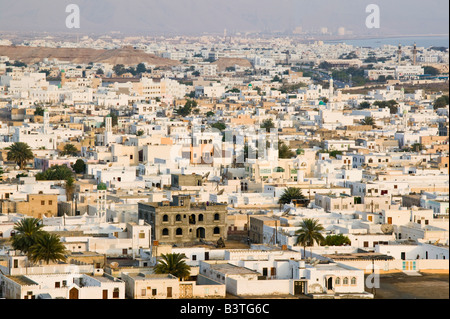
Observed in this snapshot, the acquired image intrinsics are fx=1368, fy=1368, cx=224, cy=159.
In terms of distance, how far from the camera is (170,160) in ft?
98.9

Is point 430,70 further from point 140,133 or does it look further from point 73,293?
point 73,293

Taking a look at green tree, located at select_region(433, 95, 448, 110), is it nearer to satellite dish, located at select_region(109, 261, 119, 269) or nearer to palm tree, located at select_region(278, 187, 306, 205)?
palm tree, located at select_region(278, 187, 306, 205)

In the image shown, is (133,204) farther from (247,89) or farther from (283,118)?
(247,89)

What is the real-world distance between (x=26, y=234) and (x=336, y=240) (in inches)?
169

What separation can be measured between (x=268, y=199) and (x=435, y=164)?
747 cm

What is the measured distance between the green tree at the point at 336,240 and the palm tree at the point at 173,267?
292cm

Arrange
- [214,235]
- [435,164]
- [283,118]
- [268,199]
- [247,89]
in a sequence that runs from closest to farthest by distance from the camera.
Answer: [214,235] < [268,199] < [435,164] < [283,118] < [247,89]

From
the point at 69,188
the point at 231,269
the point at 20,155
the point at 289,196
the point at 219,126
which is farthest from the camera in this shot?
the point at 219,126

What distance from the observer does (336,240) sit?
62.5 feet

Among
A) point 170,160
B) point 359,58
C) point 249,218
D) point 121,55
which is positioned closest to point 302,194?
point 249,218

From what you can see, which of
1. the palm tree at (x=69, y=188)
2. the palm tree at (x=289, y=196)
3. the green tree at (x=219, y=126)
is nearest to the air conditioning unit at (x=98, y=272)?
the palm tree at (x=289, y=196)

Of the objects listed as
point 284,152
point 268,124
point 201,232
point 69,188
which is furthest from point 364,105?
point 201,232

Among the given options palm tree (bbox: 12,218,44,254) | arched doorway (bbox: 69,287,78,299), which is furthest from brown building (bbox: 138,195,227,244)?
arched doorway (bbox: 69,287,78,299)

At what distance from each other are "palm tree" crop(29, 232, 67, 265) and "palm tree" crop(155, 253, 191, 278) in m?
1.26
